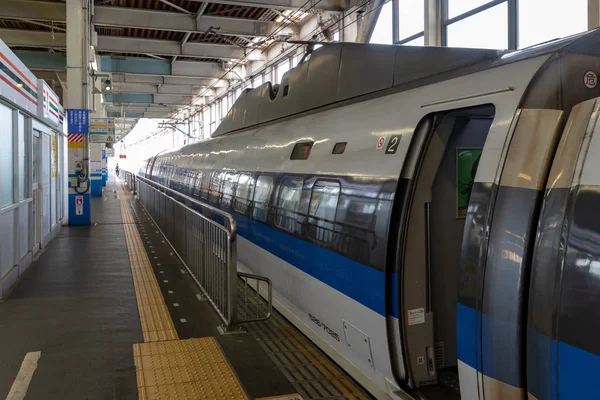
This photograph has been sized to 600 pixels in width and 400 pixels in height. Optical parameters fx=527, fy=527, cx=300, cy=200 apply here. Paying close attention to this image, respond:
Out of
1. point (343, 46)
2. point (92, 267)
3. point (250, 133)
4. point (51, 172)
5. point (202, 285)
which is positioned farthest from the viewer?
point (51, 172)

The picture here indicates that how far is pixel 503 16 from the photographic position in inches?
323

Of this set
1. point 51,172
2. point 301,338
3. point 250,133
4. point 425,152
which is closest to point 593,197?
point 425,152

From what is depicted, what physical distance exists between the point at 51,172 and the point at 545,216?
→ 10.8 metres

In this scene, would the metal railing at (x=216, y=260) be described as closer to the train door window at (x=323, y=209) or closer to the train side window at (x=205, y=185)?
the train side window at (x=205, y=185)

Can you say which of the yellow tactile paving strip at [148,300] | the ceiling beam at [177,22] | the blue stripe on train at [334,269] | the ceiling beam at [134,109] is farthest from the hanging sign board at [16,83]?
the ceiling beam at [134,109]

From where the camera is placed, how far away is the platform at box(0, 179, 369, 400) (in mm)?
3875

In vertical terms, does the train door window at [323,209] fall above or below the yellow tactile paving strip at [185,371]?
above

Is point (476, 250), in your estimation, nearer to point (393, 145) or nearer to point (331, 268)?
point (393, 145)

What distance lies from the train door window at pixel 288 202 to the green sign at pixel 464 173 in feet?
5.71

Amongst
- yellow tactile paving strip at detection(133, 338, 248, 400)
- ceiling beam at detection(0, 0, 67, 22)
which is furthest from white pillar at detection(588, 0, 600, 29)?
ceiling beam at detection(0, 0, 67, 22)

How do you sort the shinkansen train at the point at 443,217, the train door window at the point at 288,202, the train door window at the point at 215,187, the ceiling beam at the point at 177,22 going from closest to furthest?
1. the shinkansen train at the point at 443,217
2. the train door window at the point at 288,202
3. the train door window at the point at 215,187
4. the ceiling beam at the point at 177,22

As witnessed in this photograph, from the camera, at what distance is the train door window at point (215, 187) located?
851 cm

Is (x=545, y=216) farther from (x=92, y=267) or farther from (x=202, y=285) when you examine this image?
(x=92, y=267)

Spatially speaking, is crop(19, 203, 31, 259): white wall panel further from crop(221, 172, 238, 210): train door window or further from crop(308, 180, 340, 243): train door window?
crop(308, 180, 340, 243): train door window
